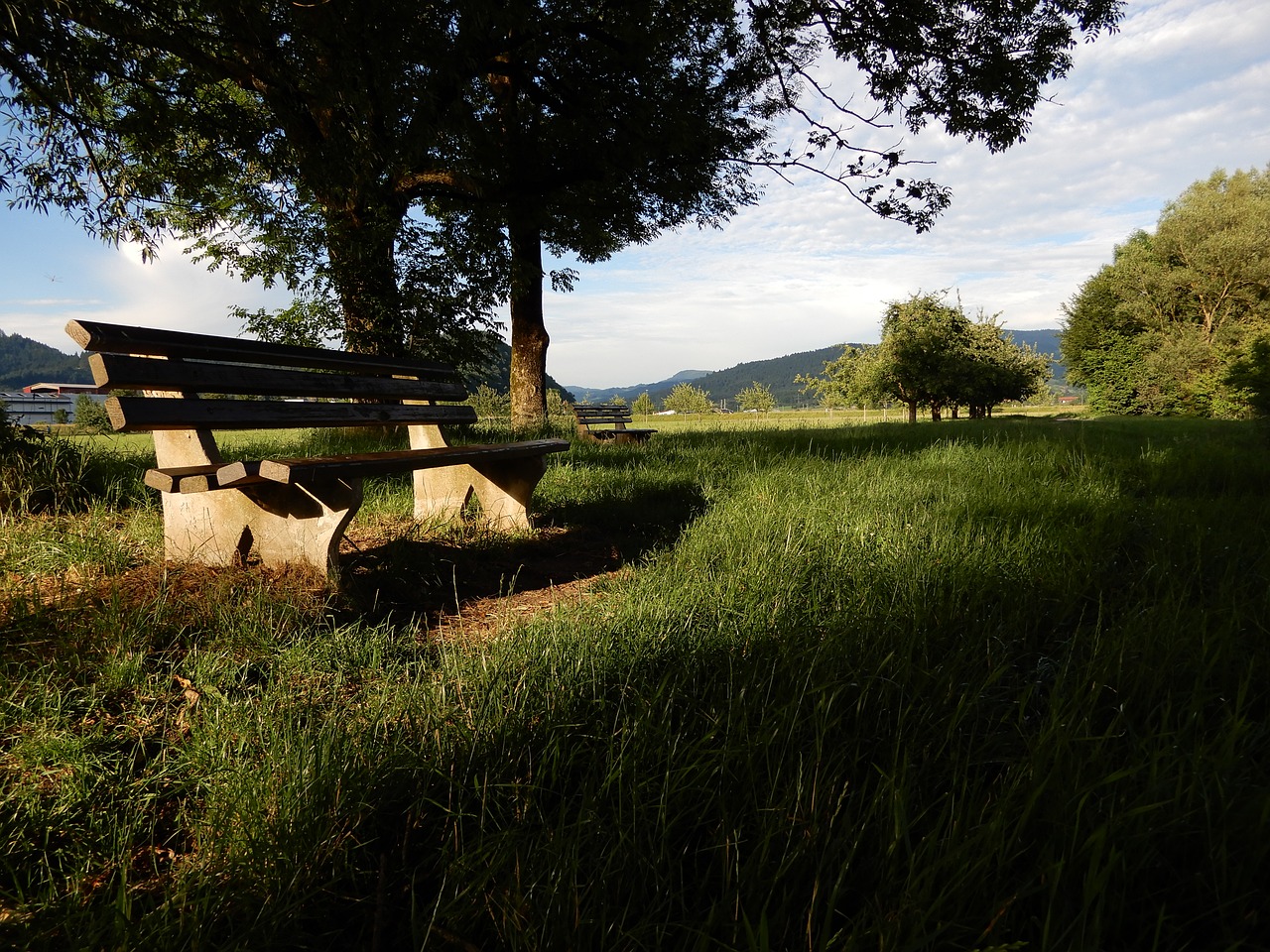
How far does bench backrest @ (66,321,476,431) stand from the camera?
2.43m

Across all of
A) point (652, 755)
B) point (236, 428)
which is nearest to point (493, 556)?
point (236, 428)

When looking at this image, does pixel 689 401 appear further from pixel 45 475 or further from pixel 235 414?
pixel 235 414

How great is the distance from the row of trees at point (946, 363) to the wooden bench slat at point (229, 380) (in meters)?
34.4

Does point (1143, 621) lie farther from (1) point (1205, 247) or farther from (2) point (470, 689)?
(1) point (1205, 247)

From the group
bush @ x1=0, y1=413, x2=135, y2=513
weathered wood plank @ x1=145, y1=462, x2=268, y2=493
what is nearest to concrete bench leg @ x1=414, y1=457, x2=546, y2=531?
weathered wood plank @ x1=145, y1=462, x2=268, y2=493

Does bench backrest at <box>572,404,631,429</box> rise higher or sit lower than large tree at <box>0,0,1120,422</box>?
lower

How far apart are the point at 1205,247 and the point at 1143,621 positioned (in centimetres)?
4285

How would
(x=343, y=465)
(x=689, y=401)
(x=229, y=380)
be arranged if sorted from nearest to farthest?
(x=343, y=465) → (x=229, y=380) → (x=689, y=401)

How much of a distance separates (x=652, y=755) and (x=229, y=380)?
2589 millimetres

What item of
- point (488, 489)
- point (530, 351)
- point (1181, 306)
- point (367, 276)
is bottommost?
point (488, 489)

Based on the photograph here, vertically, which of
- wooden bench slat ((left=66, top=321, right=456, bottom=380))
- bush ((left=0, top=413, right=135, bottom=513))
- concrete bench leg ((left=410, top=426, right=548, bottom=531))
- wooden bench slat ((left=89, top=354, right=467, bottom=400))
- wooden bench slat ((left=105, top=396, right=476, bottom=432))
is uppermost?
wooden bench slat ((left=66, top=321, right=456, bottom=380))

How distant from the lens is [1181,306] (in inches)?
1347

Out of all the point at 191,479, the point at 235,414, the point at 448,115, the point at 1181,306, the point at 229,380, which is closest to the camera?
the point at 191,479

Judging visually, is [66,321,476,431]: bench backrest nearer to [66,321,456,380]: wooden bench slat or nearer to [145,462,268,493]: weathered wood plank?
[66,321,456,380]: wooden bench slat
